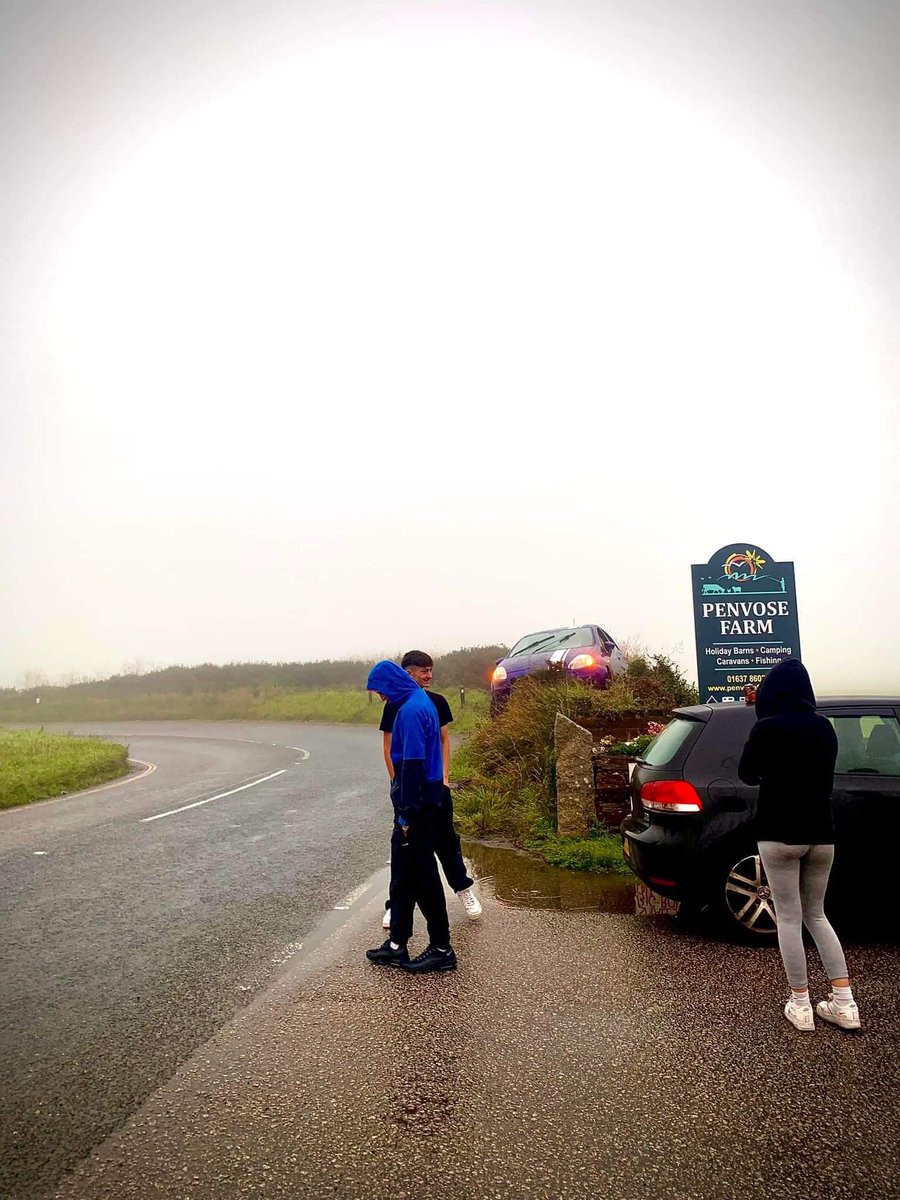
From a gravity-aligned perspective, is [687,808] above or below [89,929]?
above

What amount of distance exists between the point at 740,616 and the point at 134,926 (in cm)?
841

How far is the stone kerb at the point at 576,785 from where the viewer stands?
8742 millimetres

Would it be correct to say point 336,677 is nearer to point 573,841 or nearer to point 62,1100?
point 573,841

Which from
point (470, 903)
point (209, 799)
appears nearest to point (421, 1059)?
point (470, 903)

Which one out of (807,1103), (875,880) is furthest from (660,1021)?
(875,880)

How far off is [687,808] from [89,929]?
179 inches

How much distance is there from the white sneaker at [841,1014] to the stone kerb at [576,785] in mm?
4543

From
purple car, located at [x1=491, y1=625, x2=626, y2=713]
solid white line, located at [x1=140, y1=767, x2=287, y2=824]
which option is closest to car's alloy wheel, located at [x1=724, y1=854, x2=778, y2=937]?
purple car, located at [x1=491, y1=625, x2=626, y2=713]

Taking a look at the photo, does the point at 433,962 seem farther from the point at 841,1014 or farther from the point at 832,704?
the point at 832,704

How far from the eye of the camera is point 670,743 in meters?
5.93

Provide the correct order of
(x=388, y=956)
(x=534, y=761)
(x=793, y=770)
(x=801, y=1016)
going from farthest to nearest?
1. (x=534, y=761)
2. (x=388, y=956)
3. (x=793, y=770)
4. (x=801, y=1016)

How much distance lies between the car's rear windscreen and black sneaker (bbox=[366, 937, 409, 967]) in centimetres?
216

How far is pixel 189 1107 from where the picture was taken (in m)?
3.40

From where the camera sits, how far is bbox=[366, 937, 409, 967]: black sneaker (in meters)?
5.25
